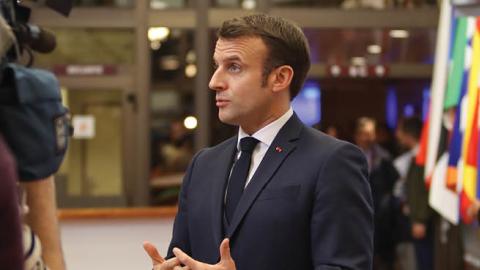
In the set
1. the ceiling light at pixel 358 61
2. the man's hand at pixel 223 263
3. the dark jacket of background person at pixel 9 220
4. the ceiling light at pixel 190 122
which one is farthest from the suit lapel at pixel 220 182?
Answer: the ceiling light at pixel 358 61

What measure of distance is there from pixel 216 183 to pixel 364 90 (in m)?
7.53

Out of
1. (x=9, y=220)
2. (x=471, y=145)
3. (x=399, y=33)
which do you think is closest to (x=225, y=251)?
(x=9, y=220)

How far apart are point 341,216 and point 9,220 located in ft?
3.82

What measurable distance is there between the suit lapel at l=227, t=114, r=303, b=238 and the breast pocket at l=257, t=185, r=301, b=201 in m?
0.02

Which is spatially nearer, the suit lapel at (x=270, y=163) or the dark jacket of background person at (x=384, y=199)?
the suit lapel at (x=270, y=163)

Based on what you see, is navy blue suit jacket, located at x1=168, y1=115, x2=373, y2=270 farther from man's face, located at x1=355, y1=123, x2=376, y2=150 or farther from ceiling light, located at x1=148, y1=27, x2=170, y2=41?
ceiling light, located at x1=148, y1=27, x2=170, y2=41

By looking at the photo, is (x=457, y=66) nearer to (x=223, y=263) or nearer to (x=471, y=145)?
(x=471, y=145)

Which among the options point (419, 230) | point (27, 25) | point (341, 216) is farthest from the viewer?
point (419, 230)

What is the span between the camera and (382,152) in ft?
26.5

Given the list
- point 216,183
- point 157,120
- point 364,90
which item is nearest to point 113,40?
point 157,120

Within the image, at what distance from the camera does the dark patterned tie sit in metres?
2.43

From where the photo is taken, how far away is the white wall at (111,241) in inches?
283

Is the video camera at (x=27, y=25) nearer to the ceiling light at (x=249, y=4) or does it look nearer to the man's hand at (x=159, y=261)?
the man's hand at (x=159, y=261)

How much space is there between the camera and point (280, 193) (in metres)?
2.34
